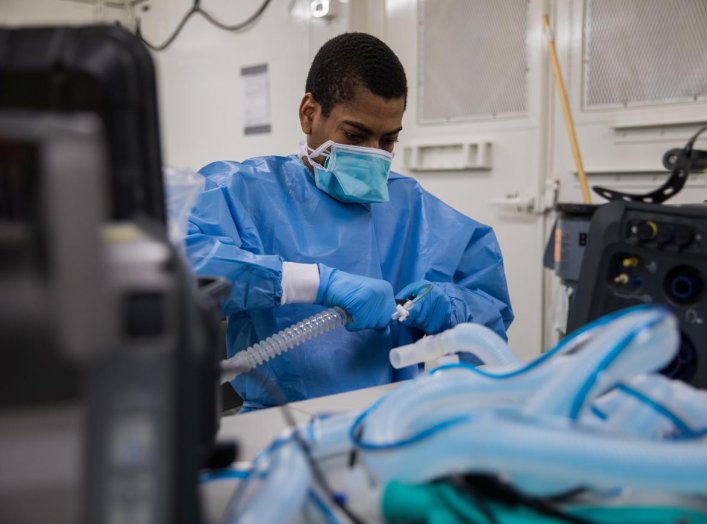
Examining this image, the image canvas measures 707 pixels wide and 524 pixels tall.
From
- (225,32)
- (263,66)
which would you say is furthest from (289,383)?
(225,32)

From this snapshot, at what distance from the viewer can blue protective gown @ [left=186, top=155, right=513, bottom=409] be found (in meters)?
1.10

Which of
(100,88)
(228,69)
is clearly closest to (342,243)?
(100,88)

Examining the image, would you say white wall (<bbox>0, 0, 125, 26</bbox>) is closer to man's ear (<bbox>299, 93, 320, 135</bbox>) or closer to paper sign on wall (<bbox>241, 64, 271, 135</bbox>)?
paper sign on wall (<bbox>241, 64, 271, 135</bbox>)

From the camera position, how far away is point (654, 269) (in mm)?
782

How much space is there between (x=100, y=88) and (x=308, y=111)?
98cm

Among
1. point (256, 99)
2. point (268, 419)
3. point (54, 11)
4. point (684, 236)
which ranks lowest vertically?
point (268, 419)

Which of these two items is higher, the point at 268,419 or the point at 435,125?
the point at 435,125

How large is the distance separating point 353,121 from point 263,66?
6.11 feet

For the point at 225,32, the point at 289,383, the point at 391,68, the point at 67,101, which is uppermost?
the point at 225,32

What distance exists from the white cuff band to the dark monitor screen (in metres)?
0.60

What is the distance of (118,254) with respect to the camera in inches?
13.3

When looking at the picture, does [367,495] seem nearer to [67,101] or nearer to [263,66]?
[67,101]

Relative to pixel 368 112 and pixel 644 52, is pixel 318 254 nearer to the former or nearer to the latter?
pixel 368 112

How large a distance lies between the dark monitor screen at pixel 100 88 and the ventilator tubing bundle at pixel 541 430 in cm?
Result: 24
